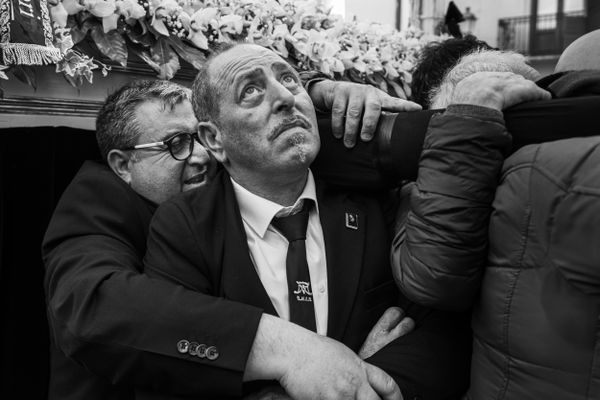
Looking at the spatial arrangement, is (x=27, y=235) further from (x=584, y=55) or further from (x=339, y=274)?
(x=584, y=55)

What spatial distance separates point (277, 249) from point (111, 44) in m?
1.10

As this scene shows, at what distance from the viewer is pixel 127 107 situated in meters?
1.93

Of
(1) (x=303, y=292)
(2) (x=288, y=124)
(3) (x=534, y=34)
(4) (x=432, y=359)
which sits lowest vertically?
(4) (x=432, y=359)

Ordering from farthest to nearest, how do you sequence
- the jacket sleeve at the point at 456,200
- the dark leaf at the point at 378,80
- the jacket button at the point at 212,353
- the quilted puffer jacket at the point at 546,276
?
the dark leaf at the point at 378,80, the jacket button at the point at 212,353, the jacket sleeve at the point at 456,200, the quilted puffer jacket at the point at 546,276

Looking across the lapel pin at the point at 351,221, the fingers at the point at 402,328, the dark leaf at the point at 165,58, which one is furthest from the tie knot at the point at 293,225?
the dark leaf at the point at 165,58

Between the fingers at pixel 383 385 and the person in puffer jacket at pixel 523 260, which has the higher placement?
the person in puffer jacket at pixel 523 260

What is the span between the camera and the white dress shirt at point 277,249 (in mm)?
1460

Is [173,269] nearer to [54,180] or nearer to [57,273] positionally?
[57,273]

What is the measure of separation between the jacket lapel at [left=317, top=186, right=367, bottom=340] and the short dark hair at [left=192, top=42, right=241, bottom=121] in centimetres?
37

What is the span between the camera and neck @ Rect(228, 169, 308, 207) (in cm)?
156

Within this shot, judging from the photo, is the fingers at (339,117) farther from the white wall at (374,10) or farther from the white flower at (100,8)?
the white wall at (374,10)

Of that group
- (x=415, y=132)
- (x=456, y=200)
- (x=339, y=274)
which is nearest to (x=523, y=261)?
(x=456, y=200)

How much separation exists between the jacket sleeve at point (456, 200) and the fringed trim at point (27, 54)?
1.23 m

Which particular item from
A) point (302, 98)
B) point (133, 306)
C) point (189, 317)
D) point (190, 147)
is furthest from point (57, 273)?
point (302, 98)
